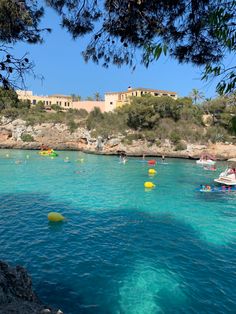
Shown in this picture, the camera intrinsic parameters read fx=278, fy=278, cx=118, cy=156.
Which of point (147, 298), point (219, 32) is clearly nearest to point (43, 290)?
point (147, 298)

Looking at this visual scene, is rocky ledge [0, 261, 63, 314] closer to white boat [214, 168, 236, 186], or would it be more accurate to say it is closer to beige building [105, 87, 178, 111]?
white boat [214, 168, 236, 186]

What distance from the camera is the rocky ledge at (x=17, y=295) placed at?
17.8ft

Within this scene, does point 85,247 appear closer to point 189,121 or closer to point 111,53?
point 111,53

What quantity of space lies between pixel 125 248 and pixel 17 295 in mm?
5980

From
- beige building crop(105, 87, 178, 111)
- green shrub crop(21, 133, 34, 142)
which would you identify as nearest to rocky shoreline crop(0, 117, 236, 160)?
green shrub crop(21, 133, 34, 142)

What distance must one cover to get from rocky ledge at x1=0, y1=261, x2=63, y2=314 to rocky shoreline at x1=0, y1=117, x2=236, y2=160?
1945 inches

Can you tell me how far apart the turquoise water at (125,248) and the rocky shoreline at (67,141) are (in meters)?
33.3

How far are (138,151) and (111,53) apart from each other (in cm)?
4977

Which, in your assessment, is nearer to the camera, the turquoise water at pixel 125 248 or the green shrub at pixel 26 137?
the turquoise water at pixel 125 248

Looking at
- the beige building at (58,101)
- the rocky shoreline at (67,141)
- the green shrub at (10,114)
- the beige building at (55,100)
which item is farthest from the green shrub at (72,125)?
the beige building at (55,100)

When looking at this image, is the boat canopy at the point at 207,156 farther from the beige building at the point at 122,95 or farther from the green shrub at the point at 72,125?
the beige building at the point at 122,95

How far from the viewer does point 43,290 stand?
8.34m

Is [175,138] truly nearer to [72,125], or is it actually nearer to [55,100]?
[72,125]

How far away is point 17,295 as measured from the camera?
6410mm
